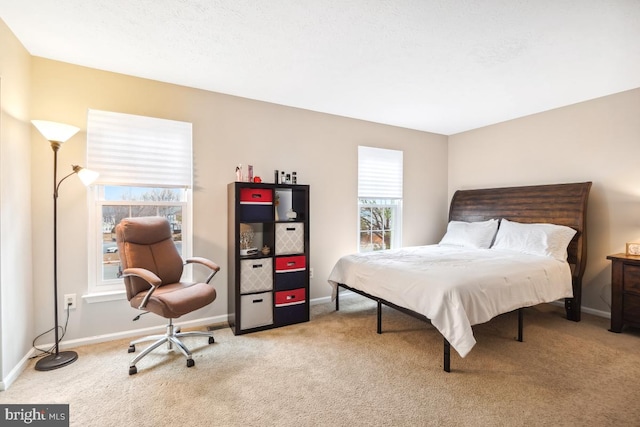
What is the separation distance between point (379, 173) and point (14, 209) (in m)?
3.95

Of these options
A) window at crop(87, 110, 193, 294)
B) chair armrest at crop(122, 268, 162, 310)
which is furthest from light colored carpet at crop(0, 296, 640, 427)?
window at crop(87, 110, 193, 294)

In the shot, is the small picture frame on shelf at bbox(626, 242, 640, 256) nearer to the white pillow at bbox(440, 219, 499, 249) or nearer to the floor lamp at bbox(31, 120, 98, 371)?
the white pillow at bbox(440, 219, 499, 249)

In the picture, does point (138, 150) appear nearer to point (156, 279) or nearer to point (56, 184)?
point (56, 184)

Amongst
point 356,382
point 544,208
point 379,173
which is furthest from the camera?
point 379,173

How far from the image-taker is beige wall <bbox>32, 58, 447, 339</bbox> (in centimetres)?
263

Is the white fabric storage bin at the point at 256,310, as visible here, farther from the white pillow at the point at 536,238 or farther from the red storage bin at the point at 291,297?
the white pillow at the point at 536,238

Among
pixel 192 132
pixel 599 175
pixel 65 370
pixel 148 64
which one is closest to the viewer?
pixel 65 370

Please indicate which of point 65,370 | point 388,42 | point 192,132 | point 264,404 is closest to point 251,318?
point 264,404

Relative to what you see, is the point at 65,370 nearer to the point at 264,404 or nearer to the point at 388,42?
the point at 264,404

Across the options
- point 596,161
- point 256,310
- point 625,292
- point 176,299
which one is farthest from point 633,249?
point 176,299

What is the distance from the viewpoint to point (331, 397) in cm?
199

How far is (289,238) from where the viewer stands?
3277 millimetres

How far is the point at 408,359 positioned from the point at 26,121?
12.1 feet

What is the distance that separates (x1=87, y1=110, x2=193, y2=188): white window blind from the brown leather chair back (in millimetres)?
489
